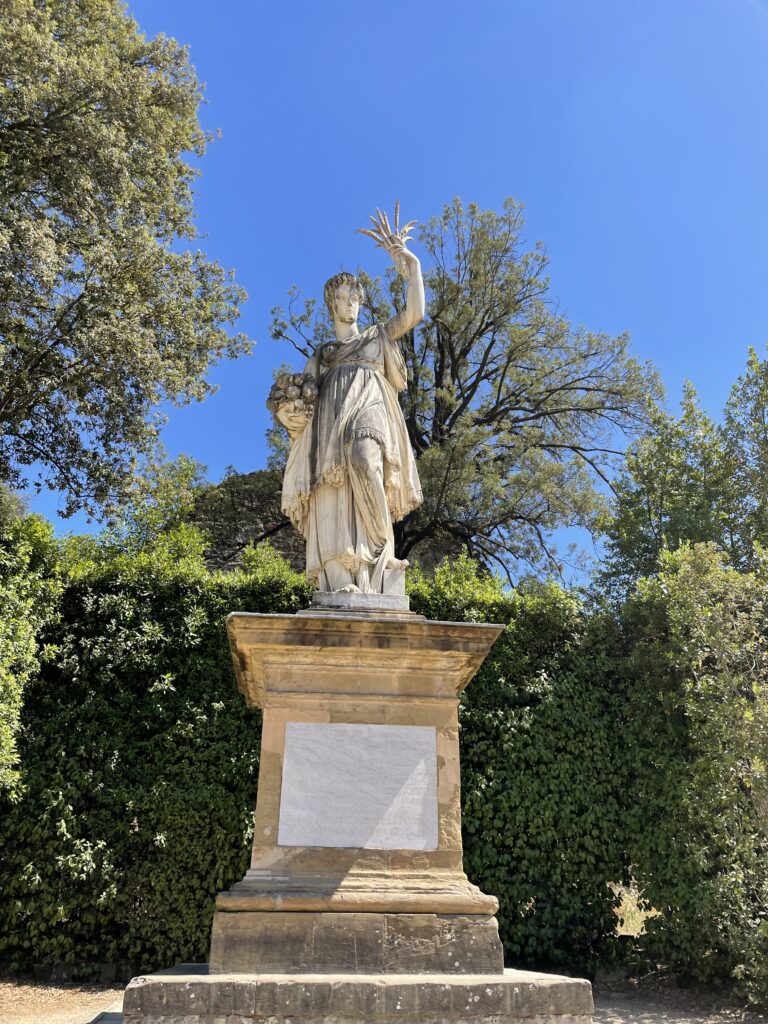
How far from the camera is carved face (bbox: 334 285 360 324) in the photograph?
579cm

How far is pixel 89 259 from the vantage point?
38.8 ft

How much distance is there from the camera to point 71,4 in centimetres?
1360

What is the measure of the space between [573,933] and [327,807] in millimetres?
5470

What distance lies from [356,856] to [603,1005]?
521cm

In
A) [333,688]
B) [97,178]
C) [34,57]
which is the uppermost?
[34,57]

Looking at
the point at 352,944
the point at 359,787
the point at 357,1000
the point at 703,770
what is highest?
the point at 703,770

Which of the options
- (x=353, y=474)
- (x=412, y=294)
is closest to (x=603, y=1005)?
(x=353, y=474)

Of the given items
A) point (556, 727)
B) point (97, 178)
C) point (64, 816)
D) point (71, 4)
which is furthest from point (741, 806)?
point (71, 4)

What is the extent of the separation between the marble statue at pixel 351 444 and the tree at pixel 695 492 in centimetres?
660

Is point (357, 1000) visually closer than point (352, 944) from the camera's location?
Yes

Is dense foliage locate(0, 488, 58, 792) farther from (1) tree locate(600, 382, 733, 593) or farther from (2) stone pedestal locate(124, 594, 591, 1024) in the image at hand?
(1) tree locate(600, 382, 733, 593)

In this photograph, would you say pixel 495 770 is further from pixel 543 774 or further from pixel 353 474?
pixel 353 474

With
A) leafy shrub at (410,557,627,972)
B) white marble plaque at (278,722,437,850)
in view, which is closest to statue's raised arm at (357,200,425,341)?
white marble plaque at (278,722,437,850)

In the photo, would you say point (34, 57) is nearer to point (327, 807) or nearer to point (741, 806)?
point (327, 807)
